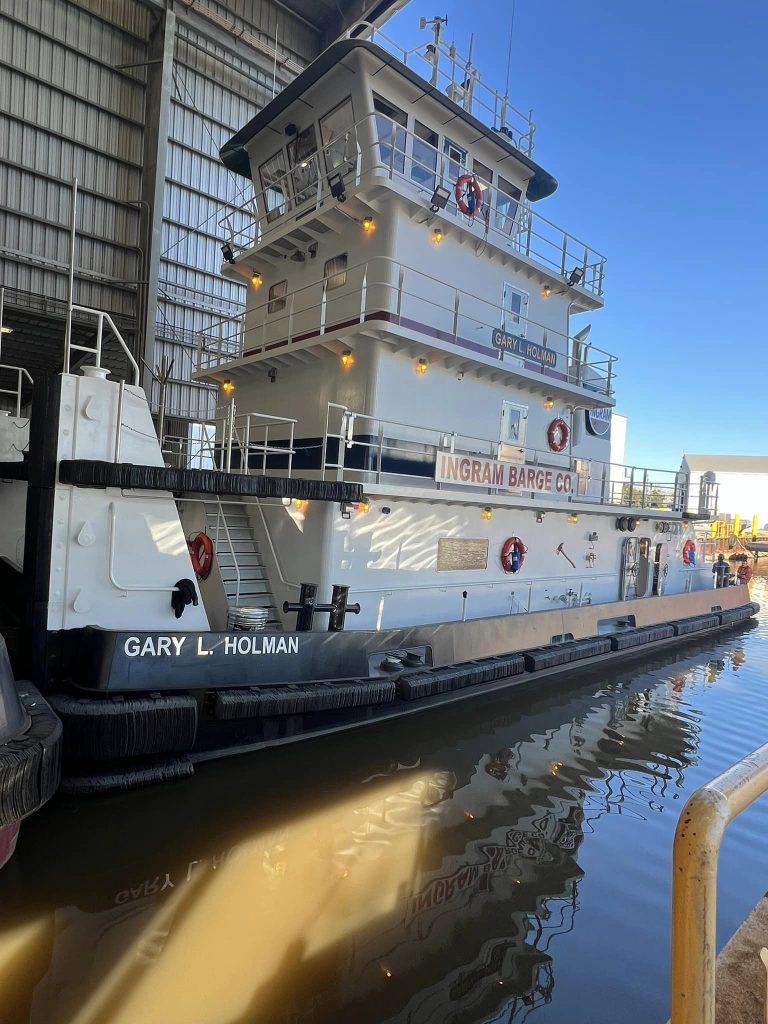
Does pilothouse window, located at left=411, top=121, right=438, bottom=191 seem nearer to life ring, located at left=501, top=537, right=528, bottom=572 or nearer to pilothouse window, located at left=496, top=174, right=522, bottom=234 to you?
pilothouse window, located at left=496, top=174, right=522, bottom=234

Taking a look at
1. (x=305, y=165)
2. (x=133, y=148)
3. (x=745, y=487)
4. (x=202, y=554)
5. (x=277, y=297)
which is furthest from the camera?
(x=745, y=487)

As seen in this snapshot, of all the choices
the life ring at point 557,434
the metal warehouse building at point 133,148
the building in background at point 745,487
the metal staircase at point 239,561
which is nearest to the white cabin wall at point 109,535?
the metal staircase at point 239,561

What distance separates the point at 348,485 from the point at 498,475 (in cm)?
257

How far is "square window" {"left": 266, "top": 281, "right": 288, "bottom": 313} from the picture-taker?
9930 mm

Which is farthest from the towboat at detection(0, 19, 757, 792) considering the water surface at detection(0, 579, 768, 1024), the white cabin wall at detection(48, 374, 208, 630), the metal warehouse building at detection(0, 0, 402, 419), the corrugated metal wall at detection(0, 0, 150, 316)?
the corrugated metal wall at detection(0, 0, 150, 316)

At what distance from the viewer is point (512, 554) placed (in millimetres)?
9125

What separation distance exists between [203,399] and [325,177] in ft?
43.4

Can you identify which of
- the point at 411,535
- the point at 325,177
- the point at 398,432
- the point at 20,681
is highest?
the point at 325,177

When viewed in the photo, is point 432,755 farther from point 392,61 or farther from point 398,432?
point 392,61

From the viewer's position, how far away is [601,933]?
4.14m

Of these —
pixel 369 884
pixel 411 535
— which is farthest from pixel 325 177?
pixel 369 884

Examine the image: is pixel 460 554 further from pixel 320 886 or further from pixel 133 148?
pixel 133 148

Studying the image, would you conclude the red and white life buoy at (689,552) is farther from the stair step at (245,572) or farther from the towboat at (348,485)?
the stair step at (245,572)

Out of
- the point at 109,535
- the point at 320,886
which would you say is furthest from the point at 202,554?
the point at 320,886
